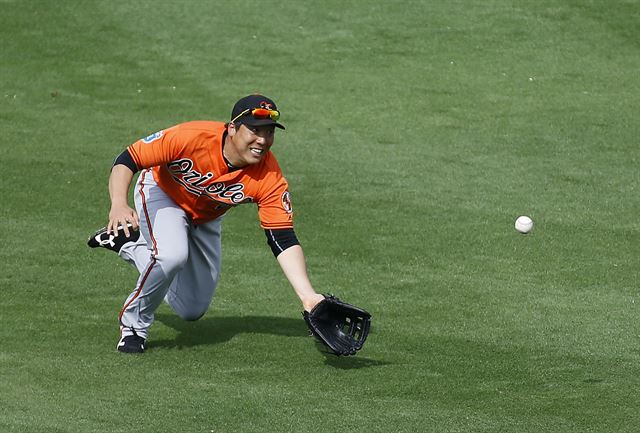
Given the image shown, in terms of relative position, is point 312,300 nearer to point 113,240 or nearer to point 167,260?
point 167,260

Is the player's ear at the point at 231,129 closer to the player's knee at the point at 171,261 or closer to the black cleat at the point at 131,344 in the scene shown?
the player's knee at the point at 171,261

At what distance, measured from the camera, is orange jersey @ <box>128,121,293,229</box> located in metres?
7.80

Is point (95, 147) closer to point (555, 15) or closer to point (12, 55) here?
point (12, 55)

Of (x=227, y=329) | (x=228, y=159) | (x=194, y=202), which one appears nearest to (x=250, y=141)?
(x=228, y=159)

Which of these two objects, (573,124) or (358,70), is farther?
(358,70)

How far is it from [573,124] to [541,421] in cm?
827

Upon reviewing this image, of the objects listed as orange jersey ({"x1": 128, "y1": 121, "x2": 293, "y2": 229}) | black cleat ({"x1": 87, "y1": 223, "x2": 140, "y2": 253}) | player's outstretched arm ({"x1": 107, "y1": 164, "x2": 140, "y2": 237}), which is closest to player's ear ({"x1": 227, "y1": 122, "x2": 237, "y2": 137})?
orange jersey ({"x1": 128, "y1": 121, "x2": 293, "y2": 229})

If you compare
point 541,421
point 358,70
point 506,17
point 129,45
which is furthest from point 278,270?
point 506,17

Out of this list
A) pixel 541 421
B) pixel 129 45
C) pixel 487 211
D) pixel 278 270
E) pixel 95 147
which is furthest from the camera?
pixel 129 45

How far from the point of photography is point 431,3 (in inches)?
727

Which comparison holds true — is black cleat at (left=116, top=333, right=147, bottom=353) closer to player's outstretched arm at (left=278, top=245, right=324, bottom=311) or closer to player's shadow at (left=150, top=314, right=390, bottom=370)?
player's shadow at (left=150, top=314, right=390, bottom=370)

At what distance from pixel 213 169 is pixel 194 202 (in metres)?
0.46

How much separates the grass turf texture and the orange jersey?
1.03 metres

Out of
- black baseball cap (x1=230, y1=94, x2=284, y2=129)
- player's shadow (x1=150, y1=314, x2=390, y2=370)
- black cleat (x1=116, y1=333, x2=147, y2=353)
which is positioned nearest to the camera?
black baseball cap (x1=230, y1=94, x2=284, y2=129)
